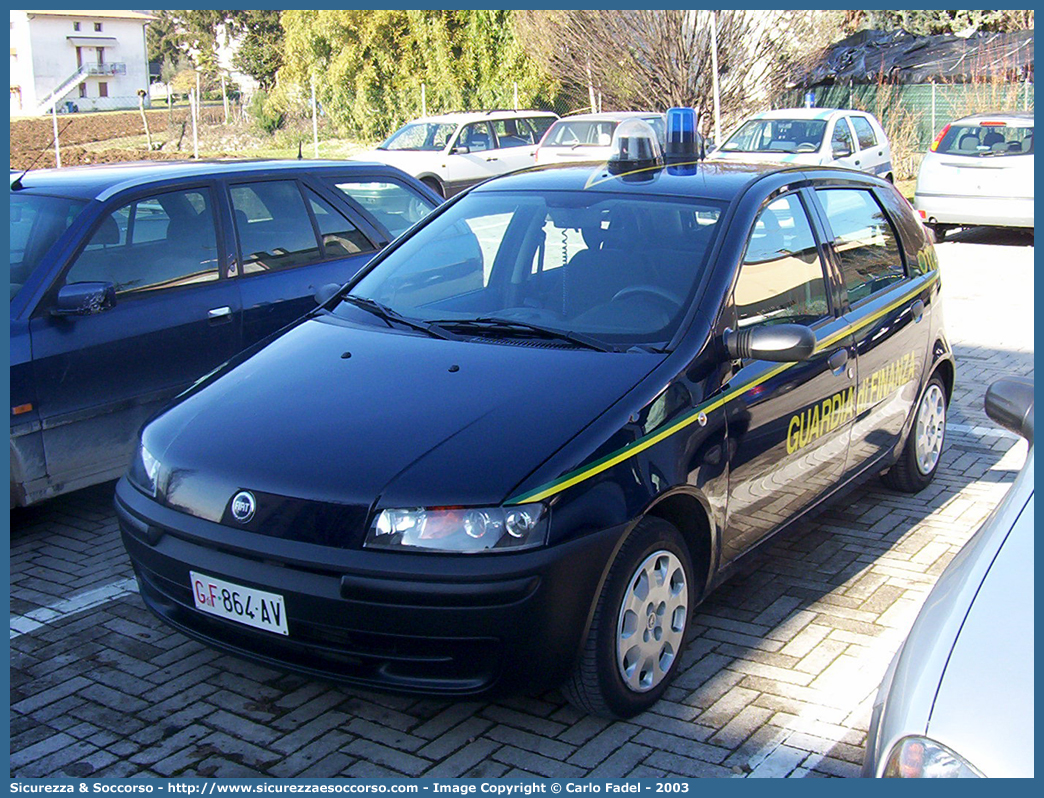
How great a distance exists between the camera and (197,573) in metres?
3.50

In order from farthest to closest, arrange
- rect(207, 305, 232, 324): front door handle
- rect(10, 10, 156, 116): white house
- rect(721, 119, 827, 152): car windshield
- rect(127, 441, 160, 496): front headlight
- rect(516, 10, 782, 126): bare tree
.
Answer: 1. rect(10, 10, 156, 116): white house
2. rect(516, 10, 782, 126): bare tree
3. rect(721, 119, 827, 152): car windshield
4. rect(207, 305, 232, 324): front door handle
5. rect(127, 441, 160, 496): front headlight

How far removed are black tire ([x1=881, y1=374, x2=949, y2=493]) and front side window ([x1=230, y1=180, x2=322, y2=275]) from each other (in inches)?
130

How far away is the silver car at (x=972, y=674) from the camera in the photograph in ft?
6.93

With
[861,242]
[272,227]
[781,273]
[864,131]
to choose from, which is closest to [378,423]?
[781,273]

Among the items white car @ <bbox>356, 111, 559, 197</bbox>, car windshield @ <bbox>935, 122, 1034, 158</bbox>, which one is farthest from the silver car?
white car @ <bbox>356, 111, 559, 197</bbox>

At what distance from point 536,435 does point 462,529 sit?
40cm

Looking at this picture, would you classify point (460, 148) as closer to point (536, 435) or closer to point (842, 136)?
point (842, 136)

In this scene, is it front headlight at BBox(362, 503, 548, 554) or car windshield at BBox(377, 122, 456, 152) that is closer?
front headlight at BBox(362, 503, 548, 554)

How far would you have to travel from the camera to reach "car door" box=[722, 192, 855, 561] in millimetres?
4059

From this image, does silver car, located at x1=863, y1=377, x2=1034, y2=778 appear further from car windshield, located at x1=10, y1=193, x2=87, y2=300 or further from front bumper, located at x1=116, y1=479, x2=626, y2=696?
car windshield, located at x1=10, y1=193, x2=87, y2=300

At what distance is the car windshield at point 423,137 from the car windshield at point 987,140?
8366 millimetres

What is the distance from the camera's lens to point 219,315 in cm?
579

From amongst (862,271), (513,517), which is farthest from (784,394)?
(513,517)

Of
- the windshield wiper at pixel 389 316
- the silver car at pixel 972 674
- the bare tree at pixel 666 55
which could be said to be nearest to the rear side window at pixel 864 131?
the bare tree at pixel 666 55
